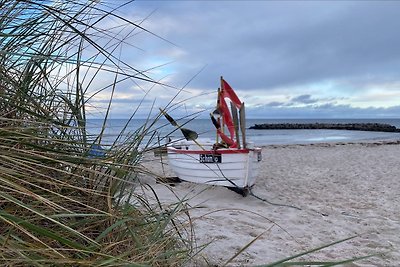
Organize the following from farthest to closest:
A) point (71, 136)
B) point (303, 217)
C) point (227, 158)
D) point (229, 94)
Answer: point (229, 94) < point (227, 158) < point (303, 217) < point (71, 136)

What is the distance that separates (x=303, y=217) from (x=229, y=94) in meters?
2.80

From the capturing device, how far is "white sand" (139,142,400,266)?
134 inches

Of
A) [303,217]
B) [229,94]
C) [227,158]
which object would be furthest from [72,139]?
[229,94]

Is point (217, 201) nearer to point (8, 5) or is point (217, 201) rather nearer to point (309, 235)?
point (309, 235)

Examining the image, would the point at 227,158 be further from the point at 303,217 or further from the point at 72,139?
the point at 72,139

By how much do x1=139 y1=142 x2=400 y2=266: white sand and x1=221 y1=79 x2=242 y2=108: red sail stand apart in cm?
161

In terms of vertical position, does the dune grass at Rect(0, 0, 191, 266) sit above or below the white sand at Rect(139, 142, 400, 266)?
above

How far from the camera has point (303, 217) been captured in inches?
208

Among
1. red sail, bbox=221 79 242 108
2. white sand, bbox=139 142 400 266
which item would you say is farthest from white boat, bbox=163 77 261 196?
white sand, bbox=139 142 400 266

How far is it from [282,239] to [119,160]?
2771mm

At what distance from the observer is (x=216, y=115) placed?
7227 millimetres

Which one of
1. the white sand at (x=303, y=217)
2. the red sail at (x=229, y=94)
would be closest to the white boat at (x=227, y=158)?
the red sail at (x=229, y=94)

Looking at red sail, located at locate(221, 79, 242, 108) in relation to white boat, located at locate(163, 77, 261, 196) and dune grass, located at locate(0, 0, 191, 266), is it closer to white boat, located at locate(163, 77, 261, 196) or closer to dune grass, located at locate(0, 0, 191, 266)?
white boat, located at locate(163, 77, 261, 196)

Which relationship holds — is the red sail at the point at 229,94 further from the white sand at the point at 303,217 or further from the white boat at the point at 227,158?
the white sand at the point at 303,217
